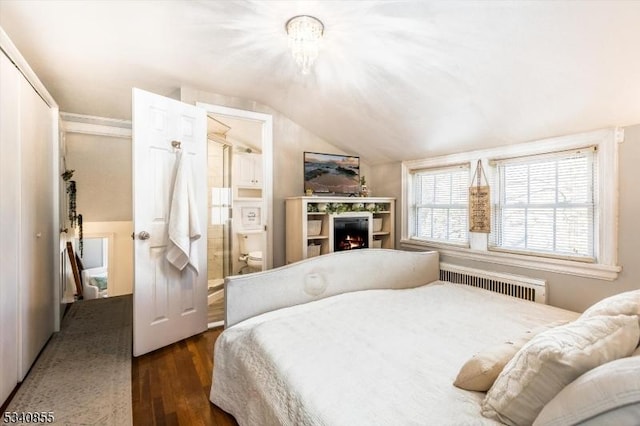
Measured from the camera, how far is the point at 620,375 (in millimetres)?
764

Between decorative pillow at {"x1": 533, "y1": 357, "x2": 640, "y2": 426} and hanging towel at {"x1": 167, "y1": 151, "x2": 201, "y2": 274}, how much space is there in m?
2.56

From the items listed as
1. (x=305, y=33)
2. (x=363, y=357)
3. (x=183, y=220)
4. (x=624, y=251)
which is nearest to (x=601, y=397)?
(x=363, y=357)

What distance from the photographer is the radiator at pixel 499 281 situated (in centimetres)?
253

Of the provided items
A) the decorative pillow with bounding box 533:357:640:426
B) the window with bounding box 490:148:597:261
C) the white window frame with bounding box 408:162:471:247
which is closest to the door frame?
the white window frame with bounding box 408:162:471:247

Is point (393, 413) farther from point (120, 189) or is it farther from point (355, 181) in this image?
point (120, 189)

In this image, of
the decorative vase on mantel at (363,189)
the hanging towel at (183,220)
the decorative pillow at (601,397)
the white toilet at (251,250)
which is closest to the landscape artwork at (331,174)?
the decorative vase on mantel at (363,189)

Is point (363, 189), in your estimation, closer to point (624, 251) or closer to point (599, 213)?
point (599, 213)

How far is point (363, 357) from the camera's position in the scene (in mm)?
1444

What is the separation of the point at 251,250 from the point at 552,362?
10.0 feet

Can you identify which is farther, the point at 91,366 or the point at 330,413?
the point at 91,366

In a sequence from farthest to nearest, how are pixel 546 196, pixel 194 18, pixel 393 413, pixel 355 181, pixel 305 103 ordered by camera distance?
pixel 355 181 → pixel 305 103 → pixel 546 196 → pixel 194 18 → pixel 393 413

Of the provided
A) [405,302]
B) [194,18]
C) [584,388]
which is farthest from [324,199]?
[584,388]

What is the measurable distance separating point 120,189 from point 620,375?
5.30m

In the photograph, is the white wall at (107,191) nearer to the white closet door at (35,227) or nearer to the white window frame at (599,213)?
the white closet door at (35,227)
